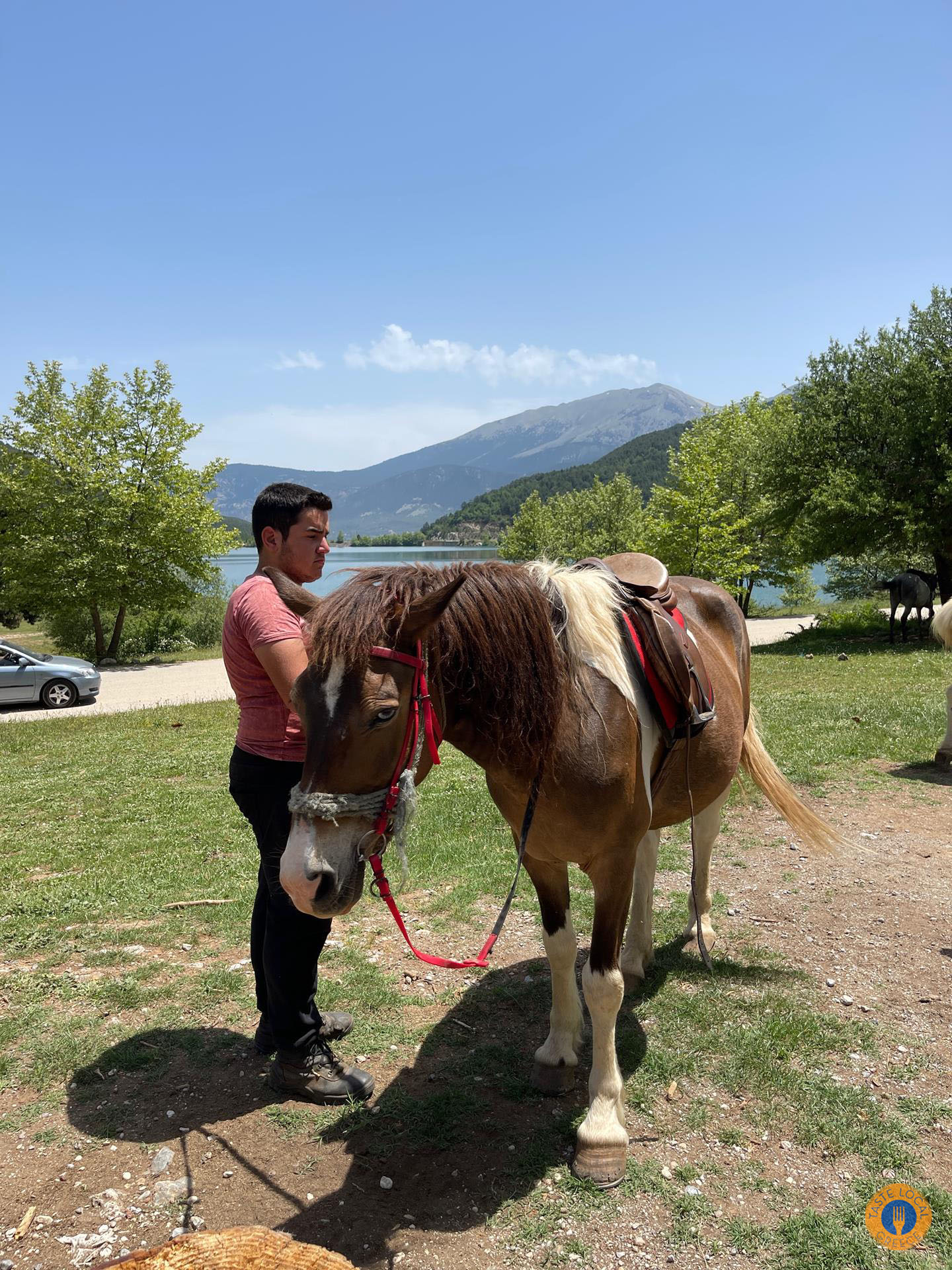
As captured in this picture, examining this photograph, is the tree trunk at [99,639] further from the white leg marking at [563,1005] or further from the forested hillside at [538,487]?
the forested hillside at [538,487]

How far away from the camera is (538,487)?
427 feet

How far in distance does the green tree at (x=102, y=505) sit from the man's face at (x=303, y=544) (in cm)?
2103

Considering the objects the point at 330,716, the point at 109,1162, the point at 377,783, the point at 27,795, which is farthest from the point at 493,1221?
the point at 27,795

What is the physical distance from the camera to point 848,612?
23344 millimetres

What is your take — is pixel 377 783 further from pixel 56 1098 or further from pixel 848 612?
pixel 848 612

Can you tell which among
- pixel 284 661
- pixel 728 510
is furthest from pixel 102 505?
pixel 284 661

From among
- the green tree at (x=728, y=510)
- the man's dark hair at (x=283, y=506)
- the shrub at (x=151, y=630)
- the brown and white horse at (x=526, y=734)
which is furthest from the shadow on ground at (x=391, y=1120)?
the shrub at (x=151, y=630)

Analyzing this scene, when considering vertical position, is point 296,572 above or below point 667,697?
above

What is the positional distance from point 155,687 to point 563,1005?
16.8 m

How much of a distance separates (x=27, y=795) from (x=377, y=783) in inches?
307

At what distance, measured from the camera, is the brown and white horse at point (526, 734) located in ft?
6.61

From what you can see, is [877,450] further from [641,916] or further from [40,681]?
[40,681]

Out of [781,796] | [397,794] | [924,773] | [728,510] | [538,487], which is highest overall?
[538,487]

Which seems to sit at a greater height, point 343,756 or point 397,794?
point 343,756
